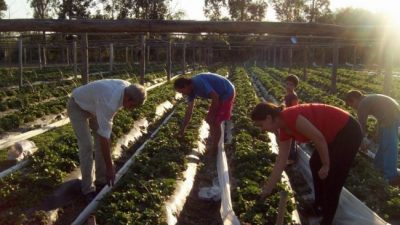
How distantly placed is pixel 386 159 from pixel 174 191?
11.9 ft

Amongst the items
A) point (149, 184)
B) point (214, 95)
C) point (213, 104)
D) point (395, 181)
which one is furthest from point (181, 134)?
point (395, 181)

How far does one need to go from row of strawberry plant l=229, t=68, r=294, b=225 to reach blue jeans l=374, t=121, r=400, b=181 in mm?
1869

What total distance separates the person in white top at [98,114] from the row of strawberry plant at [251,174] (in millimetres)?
1776

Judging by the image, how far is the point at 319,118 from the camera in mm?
5309

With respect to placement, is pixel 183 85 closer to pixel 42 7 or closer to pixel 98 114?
pixel 98 114

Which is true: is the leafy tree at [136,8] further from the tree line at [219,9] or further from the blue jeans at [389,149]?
the blue jeans at [389,149]

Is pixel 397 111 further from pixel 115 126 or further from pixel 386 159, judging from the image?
pixel 115 126

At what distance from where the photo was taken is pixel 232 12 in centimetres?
7181

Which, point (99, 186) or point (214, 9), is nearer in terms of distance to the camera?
point (99, 186)

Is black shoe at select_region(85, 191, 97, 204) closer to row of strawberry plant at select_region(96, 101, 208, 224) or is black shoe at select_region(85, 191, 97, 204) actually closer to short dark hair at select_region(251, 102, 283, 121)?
row of strawberry plant at select_region(96, 101, 208, 224)

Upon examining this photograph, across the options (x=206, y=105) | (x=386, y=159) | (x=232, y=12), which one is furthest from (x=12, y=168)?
(x=232, y=12)

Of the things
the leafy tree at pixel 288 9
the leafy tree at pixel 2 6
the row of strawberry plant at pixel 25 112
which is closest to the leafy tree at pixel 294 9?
the leafy tree at pixel 288 9

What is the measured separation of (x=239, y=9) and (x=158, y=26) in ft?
226

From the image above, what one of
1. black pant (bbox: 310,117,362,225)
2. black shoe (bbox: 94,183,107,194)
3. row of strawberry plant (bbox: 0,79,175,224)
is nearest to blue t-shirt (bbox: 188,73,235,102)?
row of strawberry plant (bbox: 0,79,175,224)
